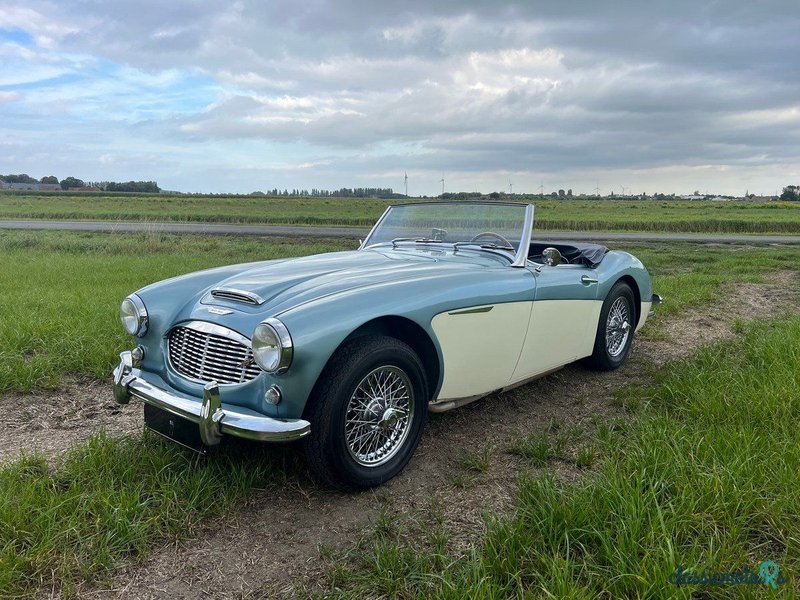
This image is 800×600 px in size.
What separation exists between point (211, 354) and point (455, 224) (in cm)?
223

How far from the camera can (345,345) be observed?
8.18ft

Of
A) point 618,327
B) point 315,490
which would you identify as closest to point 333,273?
point 315,490

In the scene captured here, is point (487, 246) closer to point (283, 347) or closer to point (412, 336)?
point (412, 336)

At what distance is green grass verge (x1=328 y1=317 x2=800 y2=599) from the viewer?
6.16 feet

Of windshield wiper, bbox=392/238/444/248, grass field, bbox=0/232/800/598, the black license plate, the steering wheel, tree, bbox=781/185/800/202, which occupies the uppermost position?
tree, bbox=781/185/800/202

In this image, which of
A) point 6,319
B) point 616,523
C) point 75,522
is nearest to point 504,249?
point 616,523

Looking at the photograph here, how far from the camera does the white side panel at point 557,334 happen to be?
3416mm

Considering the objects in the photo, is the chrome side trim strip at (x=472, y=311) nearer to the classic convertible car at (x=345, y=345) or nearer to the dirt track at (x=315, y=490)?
the classic convertible car at (x=345, y=345)

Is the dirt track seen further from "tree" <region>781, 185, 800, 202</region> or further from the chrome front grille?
"tree" <region>781, 185, 800, 202</region>

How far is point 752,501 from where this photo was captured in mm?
2248

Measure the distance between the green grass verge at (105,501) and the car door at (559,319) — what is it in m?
1.68

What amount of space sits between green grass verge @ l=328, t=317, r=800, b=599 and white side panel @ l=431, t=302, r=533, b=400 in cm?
63

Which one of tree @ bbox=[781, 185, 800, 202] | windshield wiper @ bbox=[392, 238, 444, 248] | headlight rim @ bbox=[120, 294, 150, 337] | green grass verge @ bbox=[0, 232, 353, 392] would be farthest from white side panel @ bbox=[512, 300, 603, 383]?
tree @ bbox=[781, 185, 800, 202]

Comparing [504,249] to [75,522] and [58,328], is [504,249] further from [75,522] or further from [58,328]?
[58,328]
